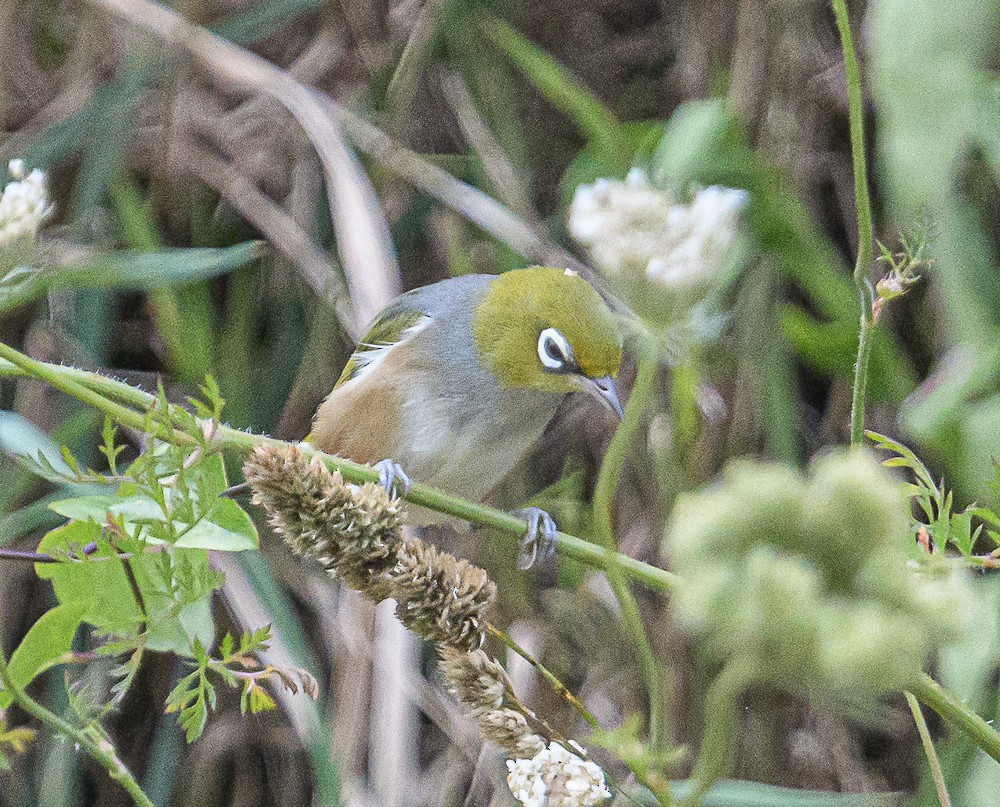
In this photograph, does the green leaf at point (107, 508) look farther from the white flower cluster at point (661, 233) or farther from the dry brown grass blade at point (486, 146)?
the dry brown grass blade at point (486, 146)

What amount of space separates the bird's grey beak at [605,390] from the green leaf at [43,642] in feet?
3.29

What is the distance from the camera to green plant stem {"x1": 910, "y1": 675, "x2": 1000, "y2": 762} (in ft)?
2.71

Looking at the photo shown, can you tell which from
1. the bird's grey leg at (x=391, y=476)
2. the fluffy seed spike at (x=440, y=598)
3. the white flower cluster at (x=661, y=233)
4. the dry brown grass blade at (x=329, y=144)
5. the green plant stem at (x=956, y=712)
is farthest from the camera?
the dry brown grass blade at (x=329, y=144)

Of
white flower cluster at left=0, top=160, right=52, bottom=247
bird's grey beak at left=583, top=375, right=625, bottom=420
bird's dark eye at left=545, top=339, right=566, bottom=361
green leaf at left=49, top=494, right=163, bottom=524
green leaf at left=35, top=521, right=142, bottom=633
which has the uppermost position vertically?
white flower cluster at left=0, top=160, right=52, bottom=247

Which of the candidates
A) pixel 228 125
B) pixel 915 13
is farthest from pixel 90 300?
pixel 915 13

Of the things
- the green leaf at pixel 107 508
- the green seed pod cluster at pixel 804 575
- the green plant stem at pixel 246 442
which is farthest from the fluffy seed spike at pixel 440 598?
the green seed pod cluster at pixel 804 575

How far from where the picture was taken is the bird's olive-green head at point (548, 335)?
6.13ft

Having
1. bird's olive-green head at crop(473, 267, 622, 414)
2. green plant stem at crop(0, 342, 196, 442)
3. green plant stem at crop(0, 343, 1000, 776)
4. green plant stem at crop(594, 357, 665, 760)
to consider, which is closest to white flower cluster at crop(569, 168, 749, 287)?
green plant stem at crop(594, 357, 665, 760)

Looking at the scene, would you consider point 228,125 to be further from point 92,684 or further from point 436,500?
point 436,500

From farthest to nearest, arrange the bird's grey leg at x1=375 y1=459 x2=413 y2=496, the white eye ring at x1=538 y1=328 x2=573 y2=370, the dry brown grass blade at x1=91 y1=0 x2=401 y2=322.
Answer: the dry brown grass blade at x1=91 y1=0 x2=401 y2=322 → the white eye ring at x1=538 y1=328 x2=573 y2=370 → the bird's grey leg at x1=375 y1=459 x2=413 y2=496

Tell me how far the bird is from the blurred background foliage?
0.24 metres

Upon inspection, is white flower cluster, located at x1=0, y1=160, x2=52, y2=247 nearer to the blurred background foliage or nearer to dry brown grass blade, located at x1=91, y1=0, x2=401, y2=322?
the blurred background foliage

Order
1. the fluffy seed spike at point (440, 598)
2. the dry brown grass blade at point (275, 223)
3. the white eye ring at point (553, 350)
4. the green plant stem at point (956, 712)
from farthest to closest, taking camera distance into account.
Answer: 1. the dry brown grass blade at point (275, 223)
2. the white eye ring at point (553, 350)
3. the fluffy seed spike at point (440, 598)
4. the green plant stem at point (956, 712)

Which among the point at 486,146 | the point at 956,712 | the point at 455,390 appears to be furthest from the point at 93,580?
the point at 486,146
